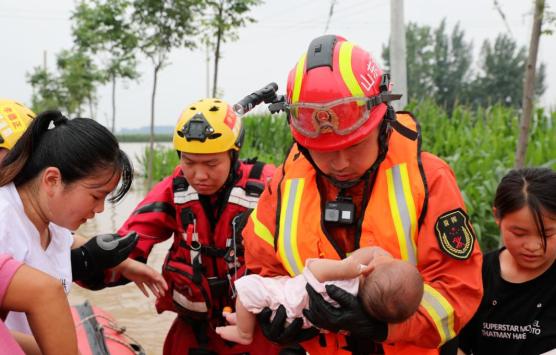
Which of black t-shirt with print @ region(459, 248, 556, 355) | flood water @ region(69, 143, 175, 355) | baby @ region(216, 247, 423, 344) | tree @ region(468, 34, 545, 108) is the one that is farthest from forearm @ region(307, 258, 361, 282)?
tree @ region(468, 34, 545, 108)

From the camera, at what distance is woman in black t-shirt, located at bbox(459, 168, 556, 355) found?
2334 millimetres

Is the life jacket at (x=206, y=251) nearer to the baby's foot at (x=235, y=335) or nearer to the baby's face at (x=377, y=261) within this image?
the baby's foot at (x=235, y=335)

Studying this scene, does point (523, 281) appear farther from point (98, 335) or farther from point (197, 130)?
point (98, 335)

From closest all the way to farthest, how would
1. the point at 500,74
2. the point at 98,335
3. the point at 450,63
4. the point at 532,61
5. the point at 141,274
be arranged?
the point at 141,274
the point at 98,335
the point at 532,61
the point at 500,74
the point at 450,63

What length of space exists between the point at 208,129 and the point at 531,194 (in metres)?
1.42

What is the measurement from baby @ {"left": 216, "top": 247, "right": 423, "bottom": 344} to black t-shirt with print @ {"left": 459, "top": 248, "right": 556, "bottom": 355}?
76 cm

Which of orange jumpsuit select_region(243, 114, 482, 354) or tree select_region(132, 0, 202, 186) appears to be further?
tree select_region(132, 0, 202, 186)

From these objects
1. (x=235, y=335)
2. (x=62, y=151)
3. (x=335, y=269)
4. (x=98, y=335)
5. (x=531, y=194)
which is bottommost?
(x=98, y=335)

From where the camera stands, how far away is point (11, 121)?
125 inches

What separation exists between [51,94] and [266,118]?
13.1 metres

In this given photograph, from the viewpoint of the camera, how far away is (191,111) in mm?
3035

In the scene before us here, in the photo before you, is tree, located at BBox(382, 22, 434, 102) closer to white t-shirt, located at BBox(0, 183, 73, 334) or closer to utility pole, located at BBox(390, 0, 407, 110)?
utility pole, located at BBox(390, 0, 407, 110)

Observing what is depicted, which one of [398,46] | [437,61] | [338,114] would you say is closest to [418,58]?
[437,61]

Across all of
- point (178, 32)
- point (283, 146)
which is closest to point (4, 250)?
point (283, 146)
